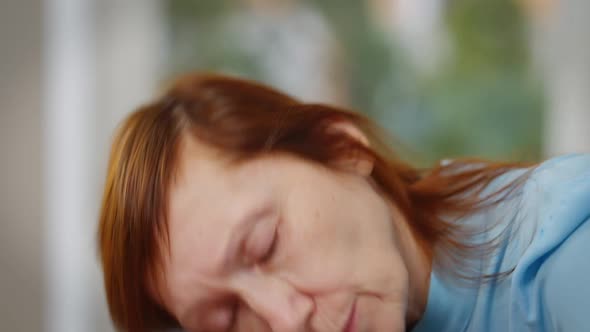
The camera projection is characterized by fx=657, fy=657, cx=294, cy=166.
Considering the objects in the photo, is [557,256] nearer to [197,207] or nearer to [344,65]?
[197,207]

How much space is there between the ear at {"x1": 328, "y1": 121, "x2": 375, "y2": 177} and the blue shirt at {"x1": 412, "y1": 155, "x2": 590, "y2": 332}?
139mm

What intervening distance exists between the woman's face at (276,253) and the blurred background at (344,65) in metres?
0.74

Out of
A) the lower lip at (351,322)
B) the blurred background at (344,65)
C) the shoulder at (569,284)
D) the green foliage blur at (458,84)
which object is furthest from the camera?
the green foliage blur at (458,84)

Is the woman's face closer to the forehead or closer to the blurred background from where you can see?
the forehead

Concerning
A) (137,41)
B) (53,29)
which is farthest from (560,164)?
(137,41)

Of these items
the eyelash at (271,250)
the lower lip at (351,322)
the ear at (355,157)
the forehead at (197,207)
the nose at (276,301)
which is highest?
the ear at (355,157)

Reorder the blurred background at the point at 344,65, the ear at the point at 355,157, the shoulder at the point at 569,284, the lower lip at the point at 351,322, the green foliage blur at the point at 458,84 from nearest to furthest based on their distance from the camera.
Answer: the shoulder at the point at 569,284, the lower lip at the point at 351,322, the ear at the point at 355,157, the blurred background at the point at 344,65, the green foliage blur at the point at 458,84

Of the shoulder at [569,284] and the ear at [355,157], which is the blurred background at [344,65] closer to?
the ear at [355,157]

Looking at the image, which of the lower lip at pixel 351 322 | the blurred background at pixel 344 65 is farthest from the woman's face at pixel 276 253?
the blurred background at pixel 344 65

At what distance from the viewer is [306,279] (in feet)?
2.05

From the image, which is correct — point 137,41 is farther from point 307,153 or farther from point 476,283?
point 476,283

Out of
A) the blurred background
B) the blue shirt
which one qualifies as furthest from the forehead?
the blurred background

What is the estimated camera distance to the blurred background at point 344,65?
1435 mm

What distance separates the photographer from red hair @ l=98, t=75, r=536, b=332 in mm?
675
